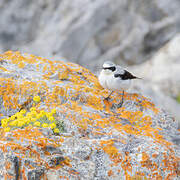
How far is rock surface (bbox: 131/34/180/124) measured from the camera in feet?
58.3

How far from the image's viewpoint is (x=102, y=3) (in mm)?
22922

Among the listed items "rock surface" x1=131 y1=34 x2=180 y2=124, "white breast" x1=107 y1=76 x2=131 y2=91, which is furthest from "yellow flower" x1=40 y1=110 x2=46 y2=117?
"rock surface" x1=131 y1=34 x2=180 y2=124

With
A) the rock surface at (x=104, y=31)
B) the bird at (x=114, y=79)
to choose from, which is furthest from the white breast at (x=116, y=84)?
the rock surface at (x=104, y=31)

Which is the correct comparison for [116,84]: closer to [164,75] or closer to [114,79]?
[114,79]

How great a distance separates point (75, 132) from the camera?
20.2 feet

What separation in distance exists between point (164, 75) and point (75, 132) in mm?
14919

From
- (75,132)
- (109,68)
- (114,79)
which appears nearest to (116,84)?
(114,79)

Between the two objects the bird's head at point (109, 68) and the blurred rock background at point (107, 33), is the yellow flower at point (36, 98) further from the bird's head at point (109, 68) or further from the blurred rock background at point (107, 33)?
the blurred rock background at point (107, 33)

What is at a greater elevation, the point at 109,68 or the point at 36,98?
the point at 109,68

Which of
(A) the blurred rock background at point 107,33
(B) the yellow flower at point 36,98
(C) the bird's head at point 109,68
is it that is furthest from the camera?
(A) the blurred rock background at point 107,33

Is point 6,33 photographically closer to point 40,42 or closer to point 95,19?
point 40,42

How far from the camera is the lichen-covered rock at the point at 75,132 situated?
536cm

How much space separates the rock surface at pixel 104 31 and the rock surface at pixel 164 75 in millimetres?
1642

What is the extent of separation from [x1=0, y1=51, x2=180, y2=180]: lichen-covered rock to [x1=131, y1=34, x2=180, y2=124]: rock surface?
A: 391 inches
